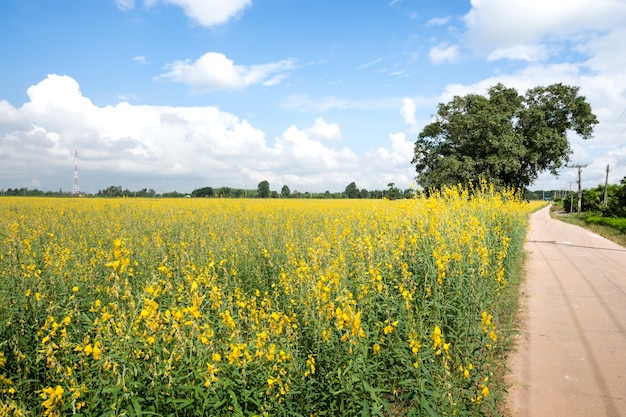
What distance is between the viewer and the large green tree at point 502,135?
28.3 metres

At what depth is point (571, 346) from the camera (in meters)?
5.04

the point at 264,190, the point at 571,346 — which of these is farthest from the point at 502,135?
the point at 264,190

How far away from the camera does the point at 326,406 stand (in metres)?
3.28

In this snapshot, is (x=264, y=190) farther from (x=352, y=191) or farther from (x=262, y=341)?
(x=262, y=341)

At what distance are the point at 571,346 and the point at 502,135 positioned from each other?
85.6 ft

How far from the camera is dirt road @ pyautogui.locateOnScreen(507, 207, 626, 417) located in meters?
3.79

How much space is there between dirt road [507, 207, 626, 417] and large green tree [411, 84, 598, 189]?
20147 millimetres

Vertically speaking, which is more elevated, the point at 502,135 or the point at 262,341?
the point at 502,135

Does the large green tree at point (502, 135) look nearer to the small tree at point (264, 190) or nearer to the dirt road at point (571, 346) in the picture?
the dirt road at point (571, 346)

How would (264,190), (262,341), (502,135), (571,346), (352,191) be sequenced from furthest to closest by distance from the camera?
1. (352,191)
2. (264,190)
3. (502,135)
4. (571,346)
5. (262,341)

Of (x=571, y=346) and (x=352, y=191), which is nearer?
(x=571, y=346)

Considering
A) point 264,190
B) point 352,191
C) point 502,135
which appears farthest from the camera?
point 352,191

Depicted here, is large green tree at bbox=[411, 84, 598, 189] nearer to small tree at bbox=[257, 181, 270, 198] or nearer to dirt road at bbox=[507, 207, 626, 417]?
dirt road at bbox=[507, 207, 626, 417]

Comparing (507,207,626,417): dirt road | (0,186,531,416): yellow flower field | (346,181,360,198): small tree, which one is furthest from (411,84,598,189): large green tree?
(346,181,360,198): small tree
